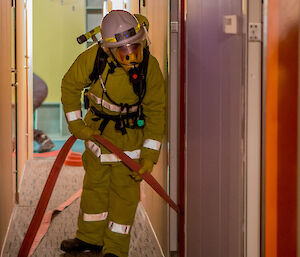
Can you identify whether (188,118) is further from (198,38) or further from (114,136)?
(114,136)

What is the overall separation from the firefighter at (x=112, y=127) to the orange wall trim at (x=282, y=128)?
105 centimetres

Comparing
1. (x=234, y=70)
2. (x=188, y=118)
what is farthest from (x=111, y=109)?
(x=234, y=70)

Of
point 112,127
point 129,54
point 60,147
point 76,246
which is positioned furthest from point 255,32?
point 60,147

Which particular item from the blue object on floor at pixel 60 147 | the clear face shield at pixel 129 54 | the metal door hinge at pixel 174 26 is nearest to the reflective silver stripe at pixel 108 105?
the clear face shield at pixel 129 54

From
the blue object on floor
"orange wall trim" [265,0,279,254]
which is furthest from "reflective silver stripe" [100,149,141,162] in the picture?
the blue object on floor

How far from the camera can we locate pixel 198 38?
5.69 ft

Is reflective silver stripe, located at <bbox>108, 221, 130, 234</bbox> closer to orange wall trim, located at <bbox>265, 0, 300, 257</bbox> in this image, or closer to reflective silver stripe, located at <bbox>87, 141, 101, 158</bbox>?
reflective silver stripe, located at <bbox>87, 141, 101, 158</bbox>

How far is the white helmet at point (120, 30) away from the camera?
6.40 ft

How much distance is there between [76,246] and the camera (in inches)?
93.5

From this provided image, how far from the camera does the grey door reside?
1.30 meters

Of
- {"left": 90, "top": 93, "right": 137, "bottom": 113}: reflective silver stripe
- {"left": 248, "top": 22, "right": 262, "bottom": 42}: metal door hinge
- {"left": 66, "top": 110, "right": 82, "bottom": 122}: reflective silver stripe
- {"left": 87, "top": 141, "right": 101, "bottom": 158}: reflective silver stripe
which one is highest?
{"left": 248, "top": 22, "right": 262, "bottom": 42}: metal door hinge

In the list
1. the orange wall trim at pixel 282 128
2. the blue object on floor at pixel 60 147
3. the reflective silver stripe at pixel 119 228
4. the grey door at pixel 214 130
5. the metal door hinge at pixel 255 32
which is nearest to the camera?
the orange wall trim at pixel 282 128

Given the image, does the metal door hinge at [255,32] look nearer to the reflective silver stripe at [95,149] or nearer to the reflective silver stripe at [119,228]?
the reflective silver stripe at [95,149]

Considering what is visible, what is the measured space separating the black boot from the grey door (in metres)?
0.67
